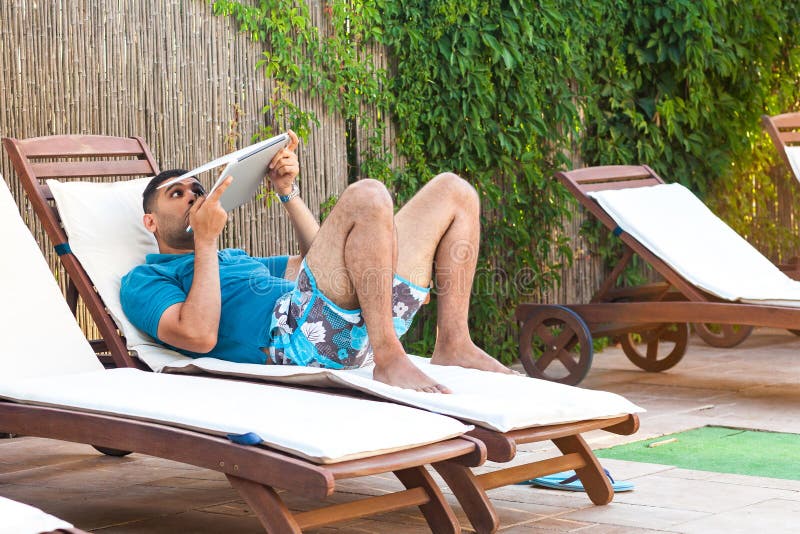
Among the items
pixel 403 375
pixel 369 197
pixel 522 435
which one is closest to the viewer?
pixel 522 435

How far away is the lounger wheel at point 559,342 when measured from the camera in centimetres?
538

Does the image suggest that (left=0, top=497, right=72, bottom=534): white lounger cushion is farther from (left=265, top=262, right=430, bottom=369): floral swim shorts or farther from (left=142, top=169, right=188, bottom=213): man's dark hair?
(left=142, top=169, right=188, bottom=213): man's dark hair

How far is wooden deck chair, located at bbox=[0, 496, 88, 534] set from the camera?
2049 mm

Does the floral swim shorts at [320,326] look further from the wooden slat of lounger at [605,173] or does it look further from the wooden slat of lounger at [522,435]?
the wooden slat of lounger at [605,173]

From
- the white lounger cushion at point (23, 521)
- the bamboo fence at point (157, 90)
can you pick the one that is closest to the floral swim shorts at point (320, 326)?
the white lounger cushion at point (23, 521)

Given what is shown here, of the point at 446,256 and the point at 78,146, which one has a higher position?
the point at 78,146

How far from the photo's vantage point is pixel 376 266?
10.4 feet

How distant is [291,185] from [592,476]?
1.44 metres

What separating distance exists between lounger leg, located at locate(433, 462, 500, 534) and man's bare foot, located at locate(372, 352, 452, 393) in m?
0.21

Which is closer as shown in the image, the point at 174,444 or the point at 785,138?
the point at 174,444

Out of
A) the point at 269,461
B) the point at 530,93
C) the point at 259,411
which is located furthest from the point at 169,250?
the point at 530,93

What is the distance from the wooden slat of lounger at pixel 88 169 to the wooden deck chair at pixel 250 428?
841mm

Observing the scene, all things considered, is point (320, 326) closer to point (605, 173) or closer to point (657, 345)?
point (605, 173)

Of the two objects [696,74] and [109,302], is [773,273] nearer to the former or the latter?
[696,74]
